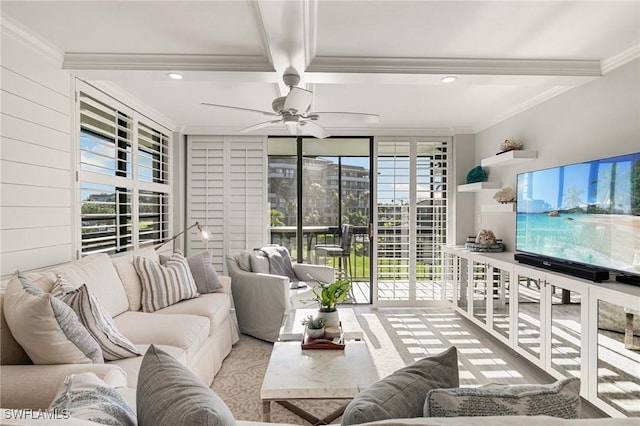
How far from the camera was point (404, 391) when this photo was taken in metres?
0.88

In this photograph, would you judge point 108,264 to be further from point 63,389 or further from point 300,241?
point 300,241

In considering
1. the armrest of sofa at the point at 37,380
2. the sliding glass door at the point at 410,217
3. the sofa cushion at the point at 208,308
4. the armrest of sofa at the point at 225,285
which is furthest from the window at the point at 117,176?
the sliding glass door at the point at 410,217

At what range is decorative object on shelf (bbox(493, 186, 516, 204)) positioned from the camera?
11.5ft

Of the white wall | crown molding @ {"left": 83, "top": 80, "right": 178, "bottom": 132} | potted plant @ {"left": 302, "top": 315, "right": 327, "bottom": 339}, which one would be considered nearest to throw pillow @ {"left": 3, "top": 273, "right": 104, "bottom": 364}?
potted plant @ {"left": 302, "top": 315, "right": 327, "bottom": 339}

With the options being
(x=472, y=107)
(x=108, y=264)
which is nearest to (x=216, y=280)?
(x=108, y=264)

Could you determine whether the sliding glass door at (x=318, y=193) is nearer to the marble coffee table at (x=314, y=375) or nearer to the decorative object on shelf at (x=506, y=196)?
the decorative object on shelf at (x=506, y=196)

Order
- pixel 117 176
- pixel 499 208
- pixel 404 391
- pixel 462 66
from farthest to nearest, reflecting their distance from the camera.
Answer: pixel 499 208 < pixel 117 176 < pixel 462 66 < pixel 404 391

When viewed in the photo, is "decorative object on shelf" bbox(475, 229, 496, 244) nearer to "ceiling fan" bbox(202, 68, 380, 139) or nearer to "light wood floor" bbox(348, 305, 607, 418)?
"light wood floor" bbox(348, 305, 607, 418)

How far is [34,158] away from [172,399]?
212cm

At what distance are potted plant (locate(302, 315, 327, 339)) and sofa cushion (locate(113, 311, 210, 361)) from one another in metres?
0.74

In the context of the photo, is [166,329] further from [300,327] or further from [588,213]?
[588,213]

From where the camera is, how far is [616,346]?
76.3 inches

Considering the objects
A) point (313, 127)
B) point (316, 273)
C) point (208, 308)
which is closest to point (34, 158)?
point (208, 308)

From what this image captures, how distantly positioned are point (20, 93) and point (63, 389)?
1961 millimetres
